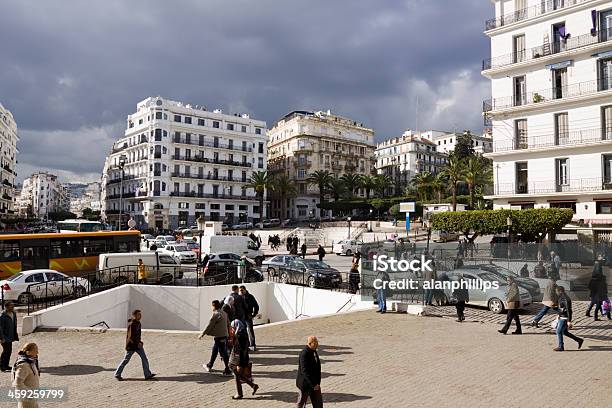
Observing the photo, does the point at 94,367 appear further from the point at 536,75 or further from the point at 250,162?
the point at 250,162

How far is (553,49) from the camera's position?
3419 centimetres

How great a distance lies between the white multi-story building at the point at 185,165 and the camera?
73.5m

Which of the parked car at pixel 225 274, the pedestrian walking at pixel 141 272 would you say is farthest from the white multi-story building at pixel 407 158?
the pedestrian walking at pixel 141 272

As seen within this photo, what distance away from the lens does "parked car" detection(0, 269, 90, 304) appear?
61.2 feet

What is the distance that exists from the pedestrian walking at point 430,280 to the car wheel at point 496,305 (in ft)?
6.86

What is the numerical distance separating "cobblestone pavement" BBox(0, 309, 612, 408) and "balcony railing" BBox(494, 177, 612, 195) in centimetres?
2323

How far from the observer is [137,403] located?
823 cm

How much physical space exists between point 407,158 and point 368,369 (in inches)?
4183

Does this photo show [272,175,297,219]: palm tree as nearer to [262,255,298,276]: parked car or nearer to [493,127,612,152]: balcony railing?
[493,127,612,152]: balcony railing

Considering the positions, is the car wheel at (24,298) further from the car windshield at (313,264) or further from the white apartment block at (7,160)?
the white apartment block at (7,160)

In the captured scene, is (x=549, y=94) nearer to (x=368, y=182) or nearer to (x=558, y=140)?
(x=558, y=140)

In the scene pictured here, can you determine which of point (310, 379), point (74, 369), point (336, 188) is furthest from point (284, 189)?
point (310, 379)

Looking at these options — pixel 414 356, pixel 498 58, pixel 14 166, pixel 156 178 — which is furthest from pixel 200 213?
pixel 414 356

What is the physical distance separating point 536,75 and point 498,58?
3.61 m
